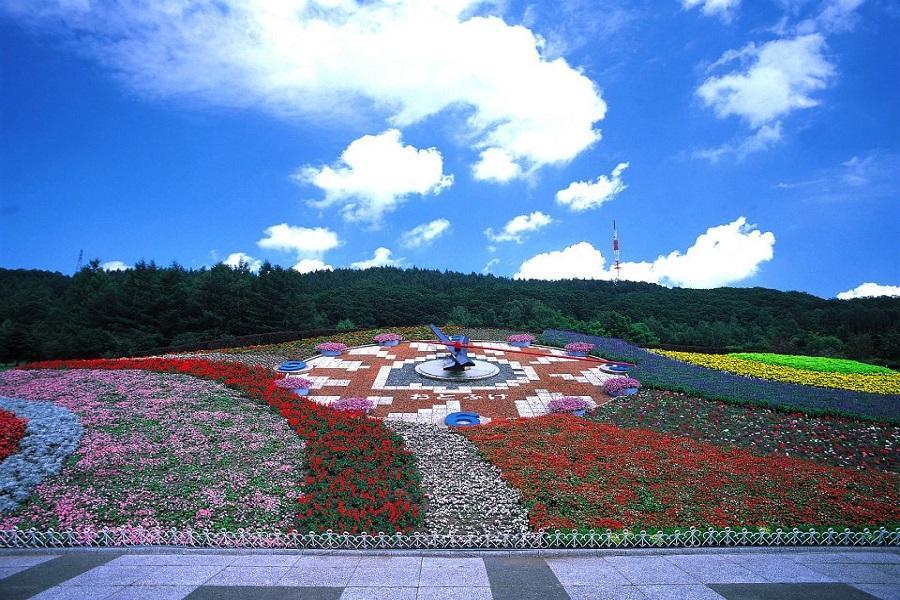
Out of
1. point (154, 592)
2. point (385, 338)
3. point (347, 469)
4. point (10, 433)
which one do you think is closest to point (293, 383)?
point (10, 433)

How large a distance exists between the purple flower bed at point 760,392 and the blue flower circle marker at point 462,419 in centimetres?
632

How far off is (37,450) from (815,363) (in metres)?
25.4

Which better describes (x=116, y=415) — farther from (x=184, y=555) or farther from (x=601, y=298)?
(x=601, y=298)

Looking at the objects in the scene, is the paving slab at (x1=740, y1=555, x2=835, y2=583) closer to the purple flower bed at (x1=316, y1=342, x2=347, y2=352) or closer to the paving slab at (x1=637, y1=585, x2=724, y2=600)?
the paving slab at (x1=637, y1=585, x2=724, y2=600)

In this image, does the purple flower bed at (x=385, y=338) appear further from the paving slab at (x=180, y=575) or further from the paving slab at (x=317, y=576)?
the paving slab at (x=317, y=576)

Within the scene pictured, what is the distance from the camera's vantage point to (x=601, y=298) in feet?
150

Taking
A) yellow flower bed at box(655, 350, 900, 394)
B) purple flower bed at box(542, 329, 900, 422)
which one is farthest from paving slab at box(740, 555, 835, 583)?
yellow flower bed at box(655, 350, 900, 394)

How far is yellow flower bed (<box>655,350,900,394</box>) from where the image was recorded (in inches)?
606

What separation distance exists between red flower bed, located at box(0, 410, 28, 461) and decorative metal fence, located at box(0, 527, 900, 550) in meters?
2.81

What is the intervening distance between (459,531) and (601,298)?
4247 cm

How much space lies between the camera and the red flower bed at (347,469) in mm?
6508

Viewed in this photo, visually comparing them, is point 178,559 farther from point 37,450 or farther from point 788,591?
point 788,591

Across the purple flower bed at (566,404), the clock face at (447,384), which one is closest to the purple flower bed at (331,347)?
the clock face at (447,384)

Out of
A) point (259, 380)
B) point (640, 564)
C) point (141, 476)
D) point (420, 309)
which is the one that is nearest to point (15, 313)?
point (420, 309)
